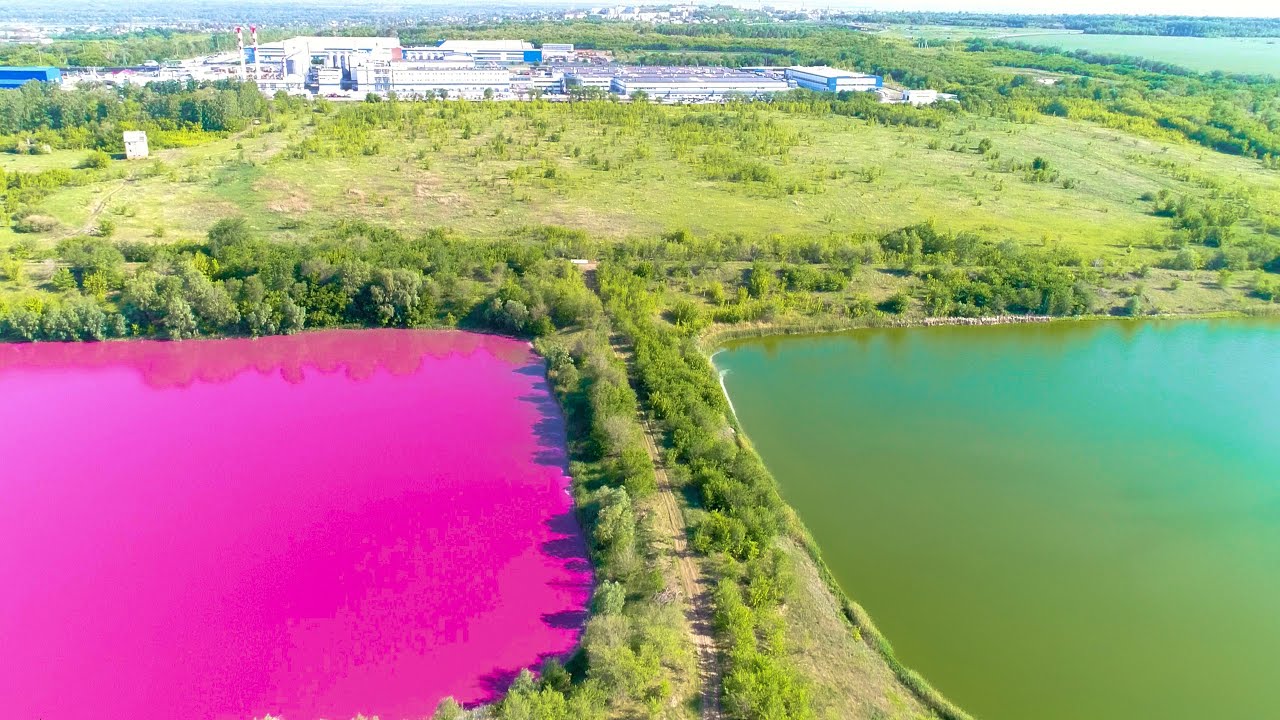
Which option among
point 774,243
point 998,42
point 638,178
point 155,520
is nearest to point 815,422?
point 774,243

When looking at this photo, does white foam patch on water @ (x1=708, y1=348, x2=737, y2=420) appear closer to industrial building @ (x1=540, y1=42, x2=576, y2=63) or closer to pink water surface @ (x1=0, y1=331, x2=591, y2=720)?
pink water surface @ (x1=0, y1=331, x2=591, y2=720)

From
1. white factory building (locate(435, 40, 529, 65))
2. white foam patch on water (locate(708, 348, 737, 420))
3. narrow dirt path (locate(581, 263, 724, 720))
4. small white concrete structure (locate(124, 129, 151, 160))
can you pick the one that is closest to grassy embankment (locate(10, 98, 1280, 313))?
small white concrete structure (locate(124, 129, 151, 160))

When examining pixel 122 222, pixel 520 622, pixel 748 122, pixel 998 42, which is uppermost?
pixel 998 42

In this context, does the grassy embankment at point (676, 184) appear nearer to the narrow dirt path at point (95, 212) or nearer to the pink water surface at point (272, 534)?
the narrow dirt path at point (95, 212)

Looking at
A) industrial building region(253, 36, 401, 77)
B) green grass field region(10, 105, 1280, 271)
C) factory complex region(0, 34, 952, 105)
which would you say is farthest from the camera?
industrial building region(253, 36, 401, 77)

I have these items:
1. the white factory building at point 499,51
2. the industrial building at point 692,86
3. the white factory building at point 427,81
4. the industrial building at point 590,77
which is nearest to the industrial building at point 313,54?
the white factory building at point 427,81

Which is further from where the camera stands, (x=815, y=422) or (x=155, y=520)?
(x=815, y=422)

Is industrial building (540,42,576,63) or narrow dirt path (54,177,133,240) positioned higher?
industrial building (540,42,576,63)

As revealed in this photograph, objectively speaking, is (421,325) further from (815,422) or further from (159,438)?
(815,422)
